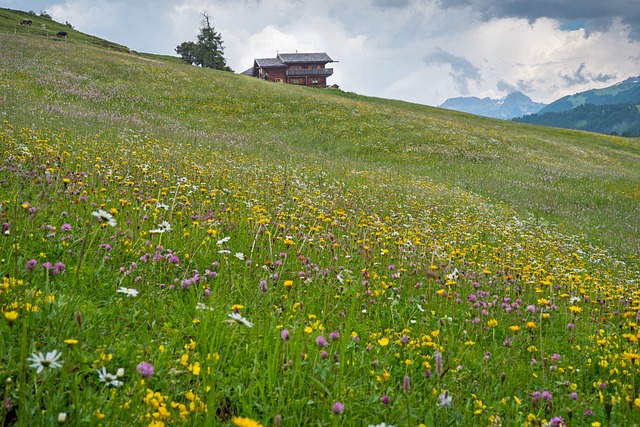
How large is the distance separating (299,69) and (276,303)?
9013cm

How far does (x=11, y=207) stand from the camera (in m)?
4.26

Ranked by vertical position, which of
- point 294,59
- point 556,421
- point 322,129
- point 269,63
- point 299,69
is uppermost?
point 294,59

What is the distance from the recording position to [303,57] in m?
87.7

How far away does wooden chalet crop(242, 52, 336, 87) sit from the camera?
283ft

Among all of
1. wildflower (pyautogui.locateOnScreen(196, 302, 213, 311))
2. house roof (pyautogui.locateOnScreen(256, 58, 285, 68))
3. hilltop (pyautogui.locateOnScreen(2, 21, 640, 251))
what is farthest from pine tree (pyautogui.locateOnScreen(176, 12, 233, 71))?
wildflower (pyautogui.locateOnScreen(196, 302, 213, 311))

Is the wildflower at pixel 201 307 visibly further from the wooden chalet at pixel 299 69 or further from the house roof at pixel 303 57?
the house roof at pixel 303 57

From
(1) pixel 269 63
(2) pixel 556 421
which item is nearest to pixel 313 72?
(1) pixel 269 63

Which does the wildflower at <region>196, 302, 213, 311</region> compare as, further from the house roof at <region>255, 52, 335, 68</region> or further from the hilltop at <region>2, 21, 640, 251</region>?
the house roof at <region>255, 52, 335, 68</region>

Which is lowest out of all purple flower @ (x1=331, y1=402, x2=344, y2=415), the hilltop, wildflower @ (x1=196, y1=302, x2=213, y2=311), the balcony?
purple flower @ (x1=331, y1=402, x2=344, y2=415)

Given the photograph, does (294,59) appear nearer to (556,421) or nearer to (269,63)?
(269,63)

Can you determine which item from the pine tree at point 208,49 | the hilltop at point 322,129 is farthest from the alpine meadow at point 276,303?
the pine tree at point 208,49

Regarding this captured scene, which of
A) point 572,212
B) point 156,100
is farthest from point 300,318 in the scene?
point 156,100

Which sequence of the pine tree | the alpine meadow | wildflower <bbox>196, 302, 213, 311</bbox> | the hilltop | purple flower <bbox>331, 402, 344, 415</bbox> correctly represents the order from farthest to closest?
the pine tree → the hilltop → wildflower <bbox>196, 302, 213, 311</bbox> → the alpine meadow → purple flower <bbox>331, 402, 344, 415</bbox>

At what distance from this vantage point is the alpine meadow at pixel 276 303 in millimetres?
2320
